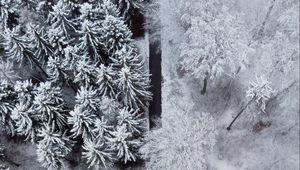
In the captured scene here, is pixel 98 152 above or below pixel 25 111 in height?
below

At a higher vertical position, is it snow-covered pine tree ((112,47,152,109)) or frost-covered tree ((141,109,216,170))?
snow-covered pine tree ((112,47,152,109))

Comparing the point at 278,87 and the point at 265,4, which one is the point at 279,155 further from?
the point at 265,4

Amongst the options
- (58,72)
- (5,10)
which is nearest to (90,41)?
(58,72)

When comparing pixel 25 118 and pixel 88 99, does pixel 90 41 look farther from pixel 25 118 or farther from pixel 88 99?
pixel 25 118

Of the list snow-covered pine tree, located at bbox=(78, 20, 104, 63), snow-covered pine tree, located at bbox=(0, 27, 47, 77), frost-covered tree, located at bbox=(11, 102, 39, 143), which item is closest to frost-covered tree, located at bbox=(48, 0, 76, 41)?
snow-covered pine tree, located at bbox=(78, 20, 104, 63)

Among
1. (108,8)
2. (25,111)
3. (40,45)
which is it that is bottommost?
(25,111)

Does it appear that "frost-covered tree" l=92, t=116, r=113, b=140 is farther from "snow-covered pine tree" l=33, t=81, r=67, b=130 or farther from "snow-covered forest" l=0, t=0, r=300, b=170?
"snow-covered pine tree" l=33, t=81, r=67, b=130

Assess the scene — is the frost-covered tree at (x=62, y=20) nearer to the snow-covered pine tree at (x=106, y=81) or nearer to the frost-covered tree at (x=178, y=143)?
the snow-covered pine tree at (x=106, y=81)
